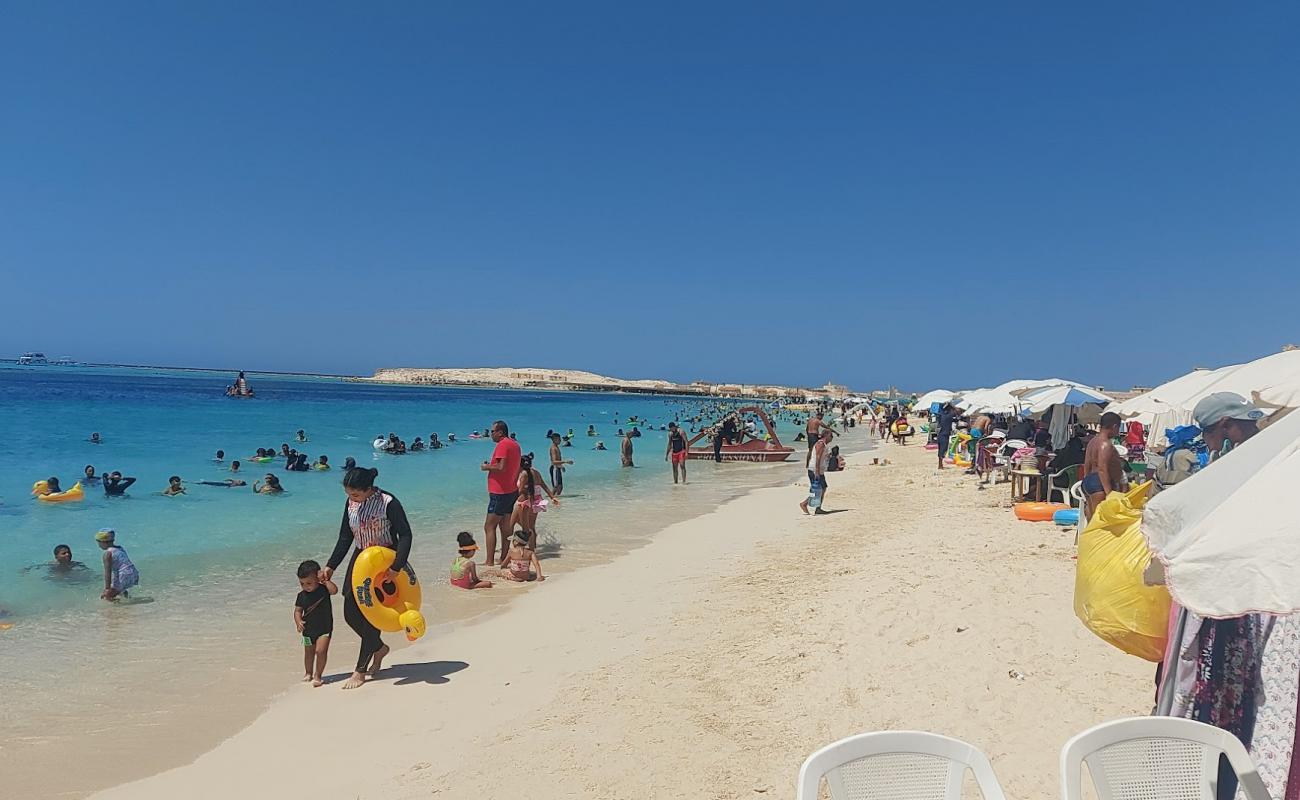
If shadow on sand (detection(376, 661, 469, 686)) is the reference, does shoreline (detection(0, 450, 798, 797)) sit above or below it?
below

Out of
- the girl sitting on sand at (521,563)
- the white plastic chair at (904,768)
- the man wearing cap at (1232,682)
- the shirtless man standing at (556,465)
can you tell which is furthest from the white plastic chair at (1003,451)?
the white plastic chair at (904,768)

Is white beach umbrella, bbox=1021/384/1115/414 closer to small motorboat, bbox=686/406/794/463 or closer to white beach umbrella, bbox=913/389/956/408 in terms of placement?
small motorboat, bbox=686/406/794/463

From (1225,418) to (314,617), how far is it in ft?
29.9

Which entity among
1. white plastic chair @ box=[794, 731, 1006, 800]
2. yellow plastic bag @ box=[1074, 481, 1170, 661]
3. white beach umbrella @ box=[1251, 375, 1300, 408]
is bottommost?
white plastic chair @ box=[794, 731, 1006, 800]

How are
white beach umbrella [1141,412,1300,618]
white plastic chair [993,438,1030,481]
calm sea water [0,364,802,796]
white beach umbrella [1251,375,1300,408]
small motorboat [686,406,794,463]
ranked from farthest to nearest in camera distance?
small motorboat [686,406,794,463]
white plastic chair [993,438,1030,481]
white beach umbrella [1251,375,1300,408]
calm sea water [0,364,802,796]
white beach umbrella [1141,412,1300,618]

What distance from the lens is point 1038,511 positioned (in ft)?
32.7

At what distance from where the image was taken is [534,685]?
209 inches

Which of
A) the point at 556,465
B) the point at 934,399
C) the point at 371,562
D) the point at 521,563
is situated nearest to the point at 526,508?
the point at 521,563

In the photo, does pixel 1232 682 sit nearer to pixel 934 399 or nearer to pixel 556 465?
pixel 556 465

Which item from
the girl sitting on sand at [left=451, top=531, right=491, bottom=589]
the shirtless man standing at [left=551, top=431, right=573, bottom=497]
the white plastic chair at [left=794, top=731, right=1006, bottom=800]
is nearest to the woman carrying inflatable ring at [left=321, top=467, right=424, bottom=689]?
the girl sitting on sand at [left=451, top=531, right=491, bottom=589]

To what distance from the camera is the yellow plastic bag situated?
280 centimetres

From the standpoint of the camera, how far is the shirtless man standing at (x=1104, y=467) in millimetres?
7562

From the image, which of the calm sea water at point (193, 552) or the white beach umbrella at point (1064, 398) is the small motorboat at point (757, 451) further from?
the white beach umbrella at point (1064, 398)

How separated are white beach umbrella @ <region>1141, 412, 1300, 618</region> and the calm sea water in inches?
201
